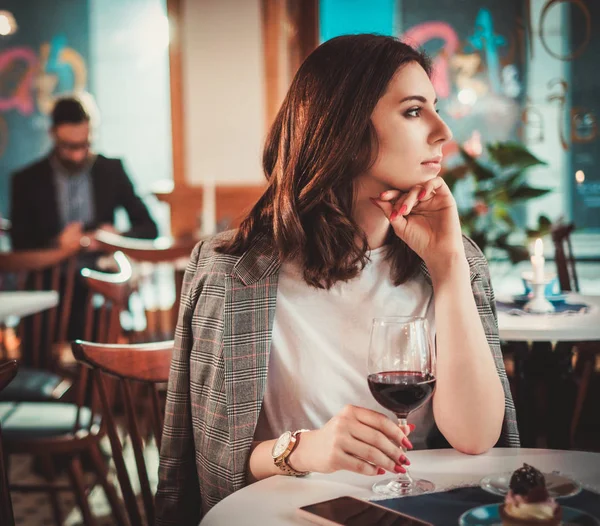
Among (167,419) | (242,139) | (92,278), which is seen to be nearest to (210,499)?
(167,419)

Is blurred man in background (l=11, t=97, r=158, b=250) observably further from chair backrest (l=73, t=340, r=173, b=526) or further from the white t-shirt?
the white t-shirt

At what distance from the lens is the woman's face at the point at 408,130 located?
1.44 m

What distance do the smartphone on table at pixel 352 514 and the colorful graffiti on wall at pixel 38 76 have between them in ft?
16.1

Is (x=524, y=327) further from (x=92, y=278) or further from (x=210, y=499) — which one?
(x=92, y=278)

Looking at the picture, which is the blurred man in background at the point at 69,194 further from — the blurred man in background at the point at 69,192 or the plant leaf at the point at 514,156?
the plant leaf at the point at 514,156

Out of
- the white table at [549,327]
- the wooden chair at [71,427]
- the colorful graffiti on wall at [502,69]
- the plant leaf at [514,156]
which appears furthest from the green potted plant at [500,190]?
the wooden chair at [71,427]

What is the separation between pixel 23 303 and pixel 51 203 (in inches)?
49.6

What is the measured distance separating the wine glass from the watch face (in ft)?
0.58

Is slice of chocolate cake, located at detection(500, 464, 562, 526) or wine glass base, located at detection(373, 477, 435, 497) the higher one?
slice of chocolate cake, located at detection(500, 464, 562, 526)

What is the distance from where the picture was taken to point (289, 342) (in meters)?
1.44

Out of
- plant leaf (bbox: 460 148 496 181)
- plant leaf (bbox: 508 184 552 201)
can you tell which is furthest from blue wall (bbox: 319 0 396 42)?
plant leaf (bbox: 508 184 552 201)

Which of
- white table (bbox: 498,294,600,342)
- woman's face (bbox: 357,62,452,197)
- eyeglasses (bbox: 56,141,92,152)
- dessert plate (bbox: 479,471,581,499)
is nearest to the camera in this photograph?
dessert plate (bbox: 479,471,581,499)

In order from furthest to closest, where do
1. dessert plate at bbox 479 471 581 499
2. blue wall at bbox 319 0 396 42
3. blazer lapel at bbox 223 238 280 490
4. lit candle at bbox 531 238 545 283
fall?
blue wall at bbox 319 0 396 42 < lit candle at bbox 531 238 545 283 < blazer lapel at bbox 223 238 280 490 < dessert plate at bbox 479 471 581 499

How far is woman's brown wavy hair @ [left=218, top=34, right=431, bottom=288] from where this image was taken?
4.73 ft
